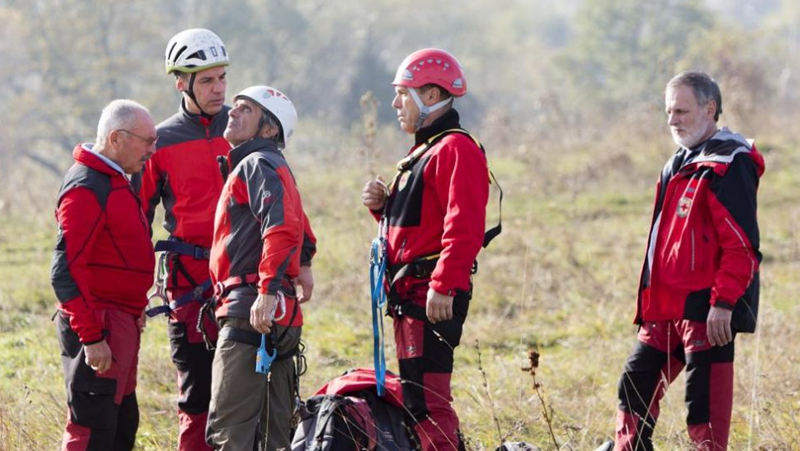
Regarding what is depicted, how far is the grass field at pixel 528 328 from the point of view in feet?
18.9

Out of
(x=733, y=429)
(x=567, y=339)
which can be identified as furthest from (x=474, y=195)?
(x=567, y=339)

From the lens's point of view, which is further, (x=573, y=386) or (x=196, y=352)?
(x=573, y=386)

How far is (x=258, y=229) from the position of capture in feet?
15.0

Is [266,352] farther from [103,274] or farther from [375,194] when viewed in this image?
[375,194]

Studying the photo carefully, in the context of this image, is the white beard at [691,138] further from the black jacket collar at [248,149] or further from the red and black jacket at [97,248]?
the red and black jacket at [97,248]

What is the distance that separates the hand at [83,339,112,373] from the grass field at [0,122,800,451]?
84cm

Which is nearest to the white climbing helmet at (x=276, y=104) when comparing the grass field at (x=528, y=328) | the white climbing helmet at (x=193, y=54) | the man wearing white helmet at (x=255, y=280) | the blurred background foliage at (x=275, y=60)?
the man wearing white helmet at (x=255, y=280)

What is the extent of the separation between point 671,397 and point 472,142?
2593 mm

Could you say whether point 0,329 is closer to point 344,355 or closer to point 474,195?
point 344,355

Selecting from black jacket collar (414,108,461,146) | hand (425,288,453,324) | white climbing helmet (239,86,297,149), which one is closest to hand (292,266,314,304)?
white climbing helmet (239,86,297,149)

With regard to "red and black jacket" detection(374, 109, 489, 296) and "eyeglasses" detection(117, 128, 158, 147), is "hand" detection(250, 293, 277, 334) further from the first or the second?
"eyeglasses" detection(117, 128, 158, 147)

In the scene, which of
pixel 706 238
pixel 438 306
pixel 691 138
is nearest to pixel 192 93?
pixel 438 306

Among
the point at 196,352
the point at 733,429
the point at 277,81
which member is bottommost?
the point at 733,429

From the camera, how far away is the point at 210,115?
5.29 metres
